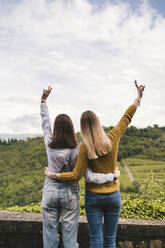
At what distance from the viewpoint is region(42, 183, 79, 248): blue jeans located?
8.14 ft

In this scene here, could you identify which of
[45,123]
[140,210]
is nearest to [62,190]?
[45,123]

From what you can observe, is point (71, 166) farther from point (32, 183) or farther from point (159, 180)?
point (32, 183)

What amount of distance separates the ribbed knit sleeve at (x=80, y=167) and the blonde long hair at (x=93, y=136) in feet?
0.19

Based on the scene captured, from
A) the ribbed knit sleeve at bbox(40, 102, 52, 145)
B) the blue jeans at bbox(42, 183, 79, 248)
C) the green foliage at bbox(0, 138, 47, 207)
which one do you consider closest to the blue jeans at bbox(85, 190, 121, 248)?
the blue jeans at bbox(42, 183, 79, 248)

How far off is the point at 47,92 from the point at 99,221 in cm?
157

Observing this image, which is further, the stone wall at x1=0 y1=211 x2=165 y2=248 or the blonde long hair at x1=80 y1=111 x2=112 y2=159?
the stone wall at x1=0 y1=211 x2=165 y2=248

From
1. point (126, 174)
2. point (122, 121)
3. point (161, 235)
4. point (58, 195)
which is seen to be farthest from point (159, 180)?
point (126, 174)

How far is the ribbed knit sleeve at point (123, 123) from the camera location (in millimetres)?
2527

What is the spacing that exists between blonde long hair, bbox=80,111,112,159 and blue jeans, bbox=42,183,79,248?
18.7 inches

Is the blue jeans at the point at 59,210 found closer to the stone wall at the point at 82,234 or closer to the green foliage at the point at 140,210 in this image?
the stone wall at the point at 82,234

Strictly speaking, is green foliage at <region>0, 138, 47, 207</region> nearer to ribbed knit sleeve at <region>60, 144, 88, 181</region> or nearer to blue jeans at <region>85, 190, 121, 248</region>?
blue jeans at <region>85, 190, 121, 248</region>

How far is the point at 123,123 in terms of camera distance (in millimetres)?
2623

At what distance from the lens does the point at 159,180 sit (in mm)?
4422

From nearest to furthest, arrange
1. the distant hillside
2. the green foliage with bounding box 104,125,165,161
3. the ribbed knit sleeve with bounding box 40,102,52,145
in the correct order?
the ribbed knit sleeve with bounding box 40,102,52,145
the distant hillside
the green foliage with bounding box 104,125,165,161
